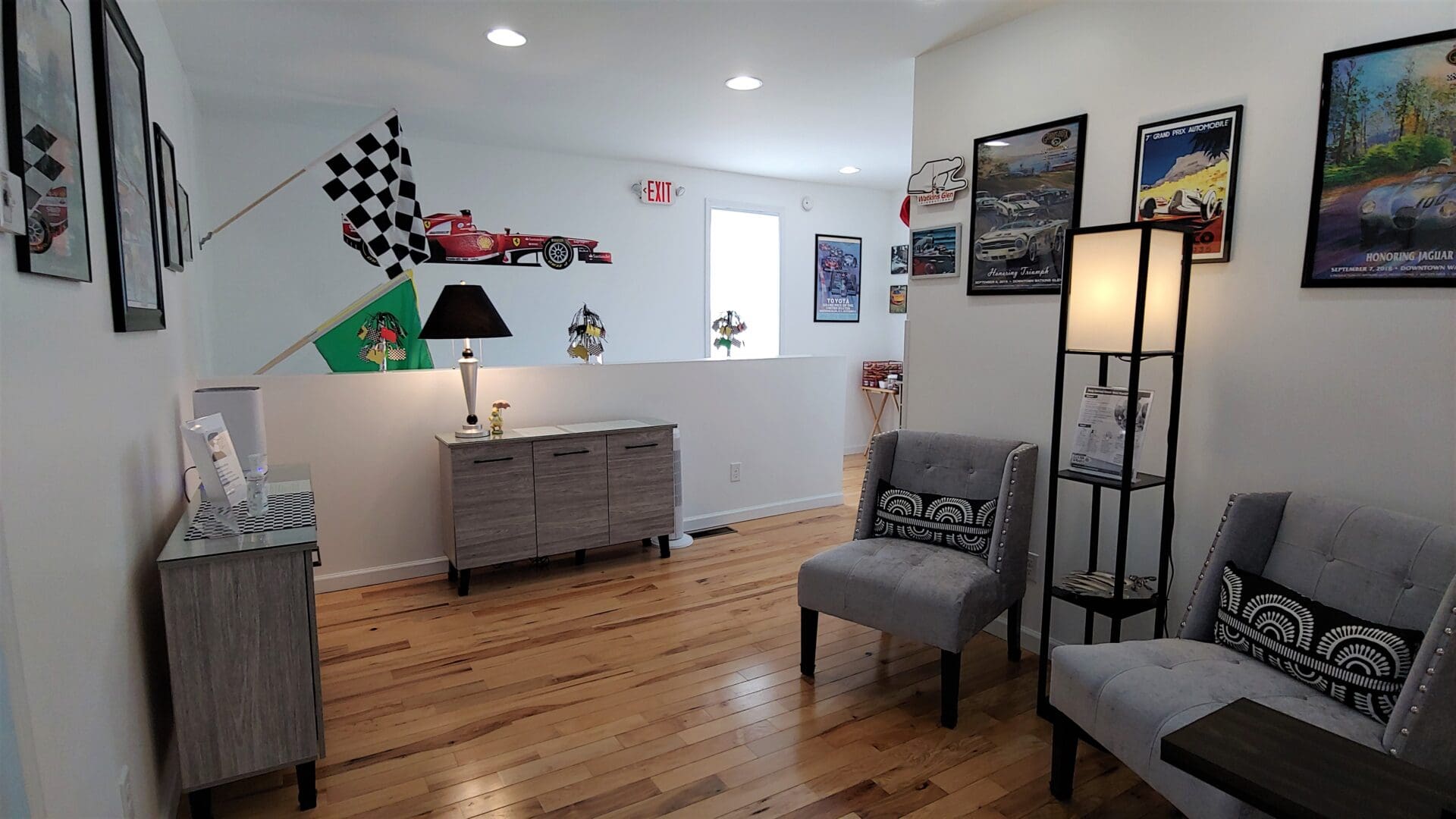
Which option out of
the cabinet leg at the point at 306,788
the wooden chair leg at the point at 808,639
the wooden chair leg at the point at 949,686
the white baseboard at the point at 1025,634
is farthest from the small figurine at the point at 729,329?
the cabinet leg at the point at 306,788

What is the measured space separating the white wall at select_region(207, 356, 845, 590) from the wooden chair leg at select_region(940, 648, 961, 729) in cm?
246

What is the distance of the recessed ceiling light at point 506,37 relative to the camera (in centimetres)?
311

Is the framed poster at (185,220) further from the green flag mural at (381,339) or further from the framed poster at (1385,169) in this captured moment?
the framed poster at (1385,169)

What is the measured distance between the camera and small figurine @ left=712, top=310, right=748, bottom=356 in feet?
20.2

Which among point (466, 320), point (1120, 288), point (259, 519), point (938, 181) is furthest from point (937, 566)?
point (466, 320)

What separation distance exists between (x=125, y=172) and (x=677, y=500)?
295 centimetres

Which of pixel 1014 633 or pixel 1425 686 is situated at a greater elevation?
pixel 1425 686

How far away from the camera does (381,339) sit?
160 inches

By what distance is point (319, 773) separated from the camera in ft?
7.39

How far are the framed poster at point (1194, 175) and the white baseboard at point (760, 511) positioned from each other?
119 inches

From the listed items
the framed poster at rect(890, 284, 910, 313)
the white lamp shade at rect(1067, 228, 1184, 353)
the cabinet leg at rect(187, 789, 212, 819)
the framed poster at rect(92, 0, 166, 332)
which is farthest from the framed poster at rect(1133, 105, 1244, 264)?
the framed poster at rect(890, 284, 910, 313)

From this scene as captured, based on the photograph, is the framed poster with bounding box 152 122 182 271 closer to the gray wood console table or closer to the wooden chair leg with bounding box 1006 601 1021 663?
the gray wood console table

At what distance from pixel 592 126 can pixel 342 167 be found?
1486 mm

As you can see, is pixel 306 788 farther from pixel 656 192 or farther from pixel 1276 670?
pixel 656 192
